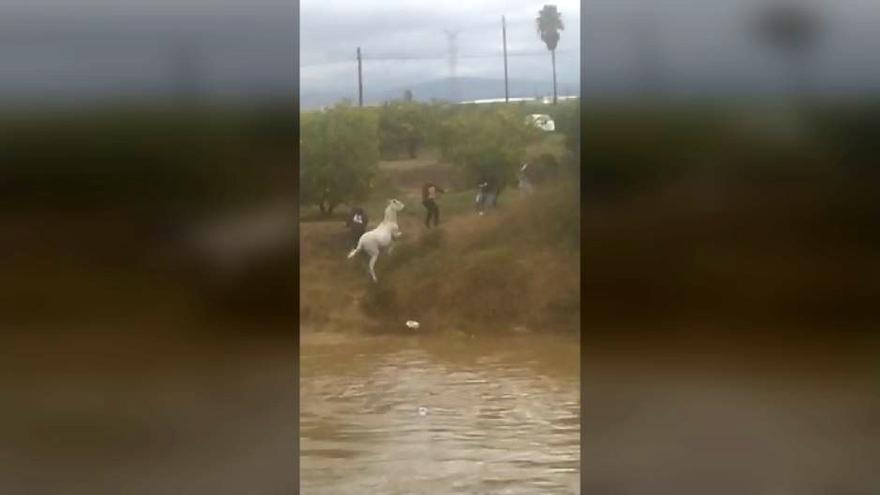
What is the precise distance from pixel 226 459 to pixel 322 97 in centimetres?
148

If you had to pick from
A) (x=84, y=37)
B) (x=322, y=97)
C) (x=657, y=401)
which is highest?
(x=84, y=37)

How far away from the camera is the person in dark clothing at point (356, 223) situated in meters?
3.47

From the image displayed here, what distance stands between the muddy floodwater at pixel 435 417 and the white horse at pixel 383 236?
13.3 inches

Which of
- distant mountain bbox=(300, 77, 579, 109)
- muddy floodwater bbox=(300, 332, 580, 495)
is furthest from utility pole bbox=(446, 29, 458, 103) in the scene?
muddy floodwater bbox=(300, 332, 580, 495)

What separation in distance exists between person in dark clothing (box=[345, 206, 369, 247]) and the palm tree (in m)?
0.92

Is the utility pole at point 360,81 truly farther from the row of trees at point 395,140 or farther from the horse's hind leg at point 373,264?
the horse's hind leg at point 373,264

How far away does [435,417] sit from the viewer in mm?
3545

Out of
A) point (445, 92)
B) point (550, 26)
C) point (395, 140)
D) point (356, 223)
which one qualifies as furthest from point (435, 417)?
point (550, 26)

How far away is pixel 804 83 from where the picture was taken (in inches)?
137

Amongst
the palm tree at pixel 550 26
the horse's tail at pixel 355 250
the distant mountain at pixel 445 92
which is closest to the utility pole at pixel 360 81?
the distant mountain at pixel 445 92

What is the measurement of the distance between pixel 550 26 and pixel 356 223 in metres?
1.06

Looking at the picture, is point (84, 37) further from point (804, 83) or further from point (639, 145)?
point (804, 83)

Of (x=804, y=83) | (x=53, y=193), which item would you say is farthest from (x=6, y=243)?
(x=804, y=83)

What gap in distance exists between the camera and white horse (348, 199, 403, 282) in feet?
11.4
